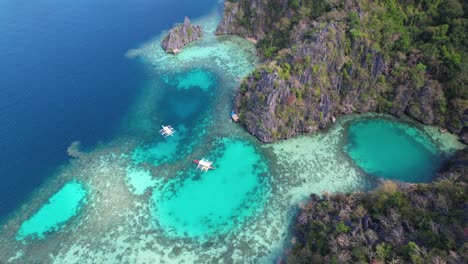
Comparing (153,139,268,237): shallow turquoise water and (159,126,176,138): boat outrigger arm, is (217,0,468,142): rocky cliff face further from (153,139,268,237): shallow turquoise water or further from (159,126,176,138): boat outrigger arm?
(159,126,176,138): boat outrigger arm

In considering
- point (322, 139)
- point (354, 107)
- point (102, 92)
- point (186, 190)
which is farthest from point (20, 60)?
point (354, 107)

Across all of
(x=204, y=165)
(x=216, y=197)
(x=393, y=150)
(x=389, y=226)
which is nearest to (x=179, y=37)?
(x=204, y=165)

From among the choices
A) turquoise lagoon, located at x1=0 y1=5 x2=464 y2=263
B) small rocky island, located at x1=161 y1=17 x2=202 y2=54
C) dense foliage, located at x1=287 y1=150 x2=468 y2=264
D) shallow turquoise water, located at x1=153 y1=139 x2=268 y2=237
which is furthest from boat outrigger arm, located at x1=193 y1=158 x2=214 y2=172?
small rocky island, located at x1=161 y1=17 x2=202 y2=54

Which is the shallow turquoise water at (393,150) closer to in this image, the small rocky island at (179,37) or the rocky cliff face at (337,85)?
the rocky cliff face at (337,85)

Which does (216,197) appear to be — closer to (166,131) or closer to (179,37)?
(166,131)

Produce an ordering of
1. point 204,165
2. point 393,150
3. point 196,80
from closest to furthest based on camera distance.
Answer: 1. point 204,165
2. point 393,150
3. point 196,80
